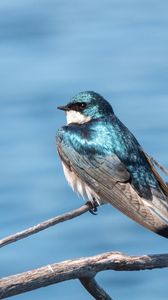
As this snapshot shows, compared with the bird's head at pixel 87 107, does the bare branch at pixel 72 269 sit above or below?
below

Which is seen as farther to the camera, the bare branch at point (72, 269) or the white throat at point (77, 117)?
the white throat at point (77, 117)

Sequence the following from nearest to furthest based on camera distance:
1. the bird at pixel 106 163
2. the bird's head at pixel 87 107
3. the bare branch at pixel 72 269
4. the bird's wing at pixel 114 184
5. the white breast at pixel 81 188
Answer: the bare branch at pixel 72 269, the bird's wing at pixel 114 184, the bird at pixel 106 163, the white breast at pixel 81 188, the bird's head at pixel 87 107

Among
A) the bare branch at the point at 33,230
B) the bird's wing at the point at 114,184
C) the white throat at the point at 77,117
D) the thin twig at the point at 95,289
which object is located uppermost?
the white throat at the point at 77,117

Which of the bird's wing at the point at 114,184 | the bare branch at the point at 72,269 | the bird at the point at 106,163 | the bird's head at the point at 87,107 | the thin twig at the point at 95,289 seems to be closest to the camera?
the bare branch at the point at 72,269

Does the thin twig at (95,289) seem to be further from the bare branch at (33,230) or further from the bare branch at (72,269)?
the bare branch at (33,230)

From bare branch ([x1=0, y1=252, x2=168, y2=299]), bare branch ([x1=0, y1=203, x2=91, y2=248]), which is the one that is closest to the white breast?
bare branch ([x1=0, y1=203, x2=91, y2=248])

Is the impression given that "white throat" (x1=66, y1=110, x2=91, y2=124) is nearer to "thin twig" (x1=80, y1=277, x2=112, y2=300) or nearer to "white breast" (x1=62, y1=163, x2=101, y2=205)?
"white breast" (x1=62, y1=163, x2=101, y2=205)

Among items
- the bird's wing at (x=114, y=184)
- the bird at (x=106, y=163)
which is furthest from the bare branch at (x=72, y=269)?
the bird at (x=106, y=163)

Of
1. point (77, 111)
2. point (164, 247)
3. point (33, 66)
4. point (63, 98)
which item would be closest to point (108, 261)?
point (77, 111)

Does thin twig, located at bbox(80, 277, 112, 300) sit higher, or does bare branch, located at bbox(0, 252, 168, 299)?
bare branch, located at bbox(0, 252, 168, 299)
